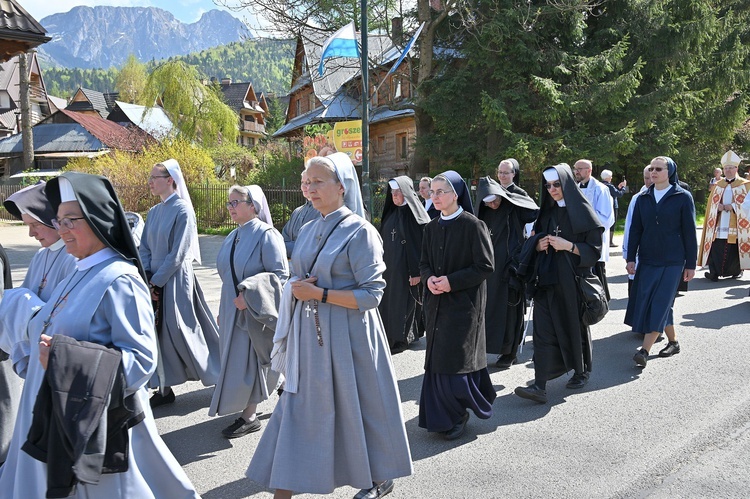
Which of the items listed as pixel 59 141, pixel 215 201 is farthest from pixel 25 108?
pixel 215 201

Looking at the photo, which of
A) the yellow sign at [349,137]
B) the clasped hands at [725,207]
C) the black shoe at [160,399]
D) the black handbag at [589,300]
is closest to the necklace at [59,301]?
the black shoe at [160,399]

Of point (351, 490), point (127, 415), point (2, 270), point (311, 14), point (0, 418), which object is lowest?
point (351, 490)

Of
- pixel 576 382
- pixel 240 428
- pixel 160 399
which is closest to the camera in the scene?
pixel 240 428

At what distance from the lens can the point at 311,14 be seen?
71.5 feet

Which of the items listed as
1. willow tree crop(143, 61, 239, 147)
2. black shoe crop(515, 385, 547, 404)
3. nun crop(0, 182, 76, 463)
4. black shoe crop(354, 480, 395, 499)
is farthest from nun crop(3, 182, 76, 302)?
willow tree crop(143, 61, 239, 147)

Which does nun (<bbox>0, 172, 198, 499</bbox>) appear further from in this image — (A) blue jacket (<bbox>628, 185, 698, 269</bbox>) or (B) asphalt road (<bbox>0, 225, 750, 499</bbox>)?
(A) blue jacket (<bbox>628, 185, 698, 269</bbox>)

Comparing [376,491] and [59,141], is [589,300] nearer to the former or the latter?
[376,491]

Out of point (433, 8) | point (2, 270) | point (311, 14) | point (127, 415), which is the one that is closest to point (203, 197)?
point (311, 14)

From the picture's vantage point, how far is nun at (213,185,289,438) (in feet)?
16.0

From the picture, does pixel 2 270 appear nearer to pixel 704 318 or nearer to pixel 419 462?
pixel 419 462

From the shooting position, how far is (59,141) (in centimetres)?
5309

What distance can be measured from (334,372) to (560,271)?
299 centimetres

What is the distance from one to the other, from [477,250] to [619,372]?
285 centimetres

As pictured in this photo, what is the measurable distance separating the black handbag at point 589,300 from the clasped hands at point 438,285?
1608 millimetres
